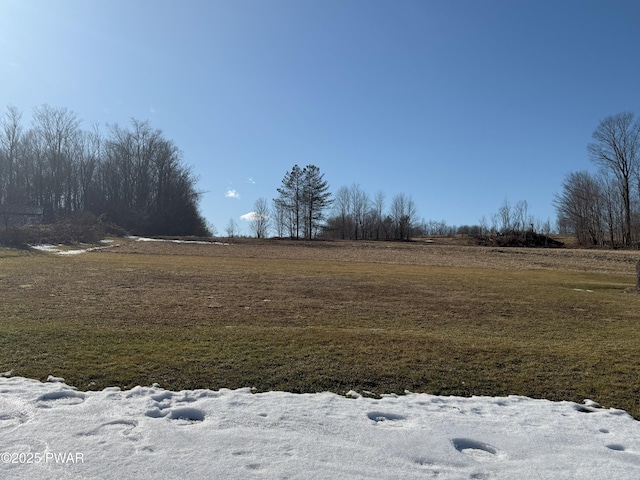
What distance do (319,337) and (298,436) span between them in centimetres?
310

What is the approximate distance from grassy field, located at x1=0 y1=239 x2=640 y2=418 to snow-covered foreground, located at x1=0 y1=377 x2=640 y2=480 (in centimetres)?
42

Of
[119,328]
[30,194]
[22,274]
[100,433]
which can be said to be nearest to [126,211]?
[30,194]

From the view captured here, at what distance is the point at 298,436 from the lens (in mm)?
3072

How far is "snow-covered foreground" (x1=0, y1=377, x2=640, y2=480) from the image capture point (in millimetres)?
2605

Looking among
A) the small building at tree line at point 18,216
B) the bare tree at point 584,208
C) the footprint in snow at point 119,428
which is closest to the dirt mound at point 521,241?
the bare tree at point 584,208

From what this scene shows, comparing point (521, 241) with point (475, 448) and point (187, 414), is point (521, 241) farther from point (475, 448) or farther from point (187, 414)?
point (187, 414)

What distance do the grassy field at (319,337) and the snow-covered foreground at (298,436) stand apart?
1.39ft

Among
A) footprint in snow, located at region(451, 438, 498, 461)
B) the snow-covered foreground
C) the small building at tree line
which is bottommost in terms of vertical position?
footprint in snow, located at region(451, 438, 498, 461)

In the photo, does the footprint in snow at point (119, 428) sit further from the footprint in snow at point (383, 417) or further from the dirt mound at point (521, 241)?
the dirt mound at point (521, 241)

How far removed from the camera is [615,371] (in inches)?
195

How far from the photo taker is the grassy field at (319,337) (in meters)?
4.47

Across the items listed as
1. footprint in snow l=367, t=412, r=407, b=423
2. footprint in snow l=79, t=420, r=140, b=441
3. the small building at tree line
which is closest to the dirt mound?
the small building at tree line

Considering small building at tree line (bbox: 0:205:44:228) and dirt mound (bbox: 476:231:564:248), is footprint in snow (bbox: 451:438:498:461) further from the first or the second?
dirt mound (bbox: 476:231:564:248)

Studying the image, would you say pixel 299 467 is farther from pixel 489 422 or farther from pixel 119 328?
pixel 119 328
